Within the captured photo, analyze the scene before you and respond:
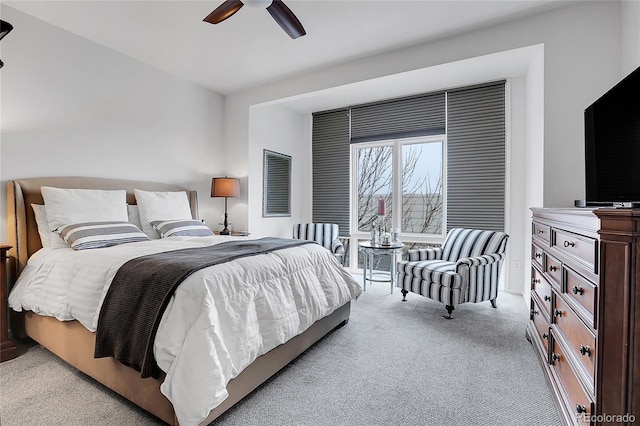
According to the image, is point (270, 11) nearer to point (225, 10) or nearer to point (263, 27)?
point (225, 10)

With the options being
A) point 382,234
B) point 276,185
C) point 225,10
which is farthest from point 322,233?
point 225,10

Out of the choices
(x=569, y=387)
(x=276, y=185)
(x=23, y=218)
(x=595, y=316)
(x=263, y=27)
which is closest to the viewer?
(x=595, y=316)

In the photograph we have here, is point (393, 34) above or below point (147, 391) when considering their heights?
above

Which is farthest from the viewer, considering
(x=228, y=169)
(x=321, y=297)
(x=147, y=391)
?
(x=228, y=169)

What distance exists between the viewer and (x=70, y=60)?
294 cm

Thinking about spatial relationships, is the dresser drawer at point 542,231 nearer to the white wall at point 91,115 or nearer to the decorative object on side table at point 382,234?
the decorative object on side table at point 382,234

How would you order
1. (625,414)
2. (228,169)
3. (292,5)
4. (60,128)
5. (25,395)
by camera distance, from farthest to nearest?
(228,169) < (60,128) < (292,5) < (25,395) < (625,414)

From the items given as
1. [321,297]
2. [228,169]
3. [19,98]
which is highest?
[19,98]

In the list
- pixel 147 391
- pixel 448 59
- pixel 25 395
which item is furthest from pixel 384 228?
pixel 25 395

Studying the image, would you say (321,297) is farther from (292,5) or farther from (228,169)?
(228,169)

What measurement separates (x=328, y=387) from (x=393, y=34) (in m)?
3.08

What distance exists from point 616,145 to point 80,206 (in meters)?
3.66

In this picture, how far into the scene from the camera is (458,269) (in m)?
3.00

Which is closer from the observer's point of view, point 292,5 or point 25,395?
point 25,395
